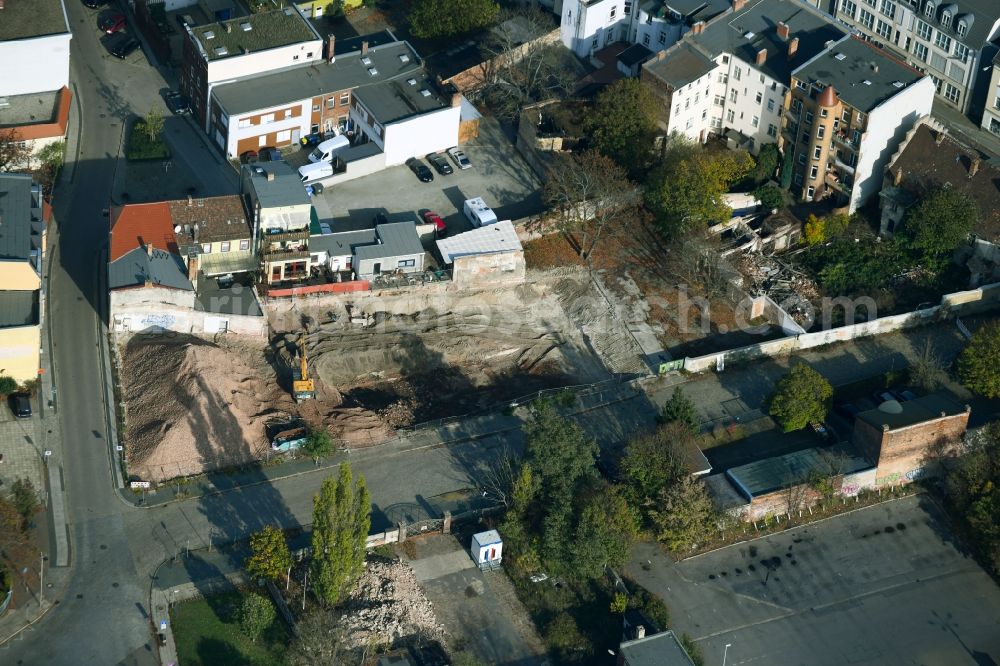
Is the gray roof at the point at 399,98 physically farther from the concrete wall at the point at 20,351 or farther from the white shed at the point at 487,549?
the white shed at the point at 487,549

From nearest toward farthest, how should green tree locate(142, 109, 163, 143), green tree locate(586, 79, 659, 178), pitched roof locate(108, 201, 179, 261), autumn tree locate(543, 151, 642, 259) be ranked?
pitched roof locate(108, 201, 179, 261) → autumn tree locate(543, 151, 642, 259) → green tree locate(586, 79, 659, 178) → green tree locate(142, 109, 163, 143)

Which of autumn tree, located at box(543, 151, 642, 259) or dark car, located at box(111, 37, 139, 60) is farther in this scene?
dark car, located at box(111, 37, 139, 60)

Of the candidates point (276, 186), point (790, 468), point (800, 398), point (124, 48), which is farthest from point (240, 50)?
point (790, 468)

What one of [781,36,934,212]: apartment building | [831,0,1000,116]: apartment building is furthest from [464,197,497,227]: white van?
[831,0,1000,116]: apartment building

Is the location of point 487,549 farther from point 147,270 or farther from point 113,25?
point 113,25

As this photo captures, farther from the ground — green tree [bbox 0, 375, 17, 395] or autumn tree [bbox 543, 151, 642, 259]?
autumn tree [bbox 543, 151, 642, 259]

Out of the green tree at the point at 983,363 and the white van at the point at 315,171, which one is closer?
the green tree at the point at 983,363

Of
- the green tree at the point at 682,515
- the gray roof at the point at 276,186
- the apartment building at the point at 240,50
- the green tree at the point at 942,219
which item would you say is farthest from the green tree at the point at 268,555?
the green tree at the point at 942,219

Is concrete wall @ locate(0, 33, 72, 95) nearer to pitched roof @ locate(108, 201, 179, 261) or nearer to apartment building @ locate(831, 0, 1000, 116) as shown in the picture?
pitched roof @ locate(108, 201, 179, 261)
